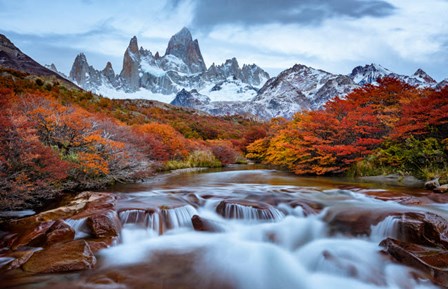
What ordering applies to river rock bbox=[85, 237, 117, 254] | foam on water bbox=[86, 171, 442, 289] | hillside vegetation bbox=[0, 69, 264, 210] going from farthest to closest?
hillside vegetation bbox=[0, 69, 264, 210] → river rock bbox=[85, 237, 117, 254] → foam on water bbox=[86, 171, 442, 289]

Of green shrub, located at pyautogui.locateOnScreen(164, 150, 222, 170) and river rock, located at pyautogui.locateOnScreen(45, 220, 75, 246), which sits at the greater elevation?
green shrub, located at pyautogui.locateOnScreen(164, 150, 222, 170)

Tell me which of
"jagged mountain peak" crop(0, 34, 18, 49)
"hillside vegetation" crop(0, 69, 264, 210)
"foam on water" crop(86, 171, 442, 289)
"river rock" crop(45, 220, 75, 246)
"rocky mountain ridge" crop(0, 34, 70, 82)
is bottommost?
"foam on water" crop(86, 171, 442, 289)

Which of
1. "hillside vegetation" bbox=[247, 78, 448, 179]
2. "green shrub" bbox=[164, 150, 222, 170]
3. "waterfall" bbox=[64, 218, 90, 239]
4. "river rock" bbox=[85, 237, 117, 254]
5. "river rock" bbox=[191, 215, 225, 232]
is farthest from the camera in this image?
"green shrub" bbox=[164, 150, 222, 170]

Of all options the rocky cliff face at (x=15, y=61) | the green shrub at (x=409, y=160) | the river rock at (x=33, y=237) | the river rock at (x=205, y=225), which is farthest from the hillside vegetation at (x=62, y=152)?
the rocky cliff face at (x=15, y=61)

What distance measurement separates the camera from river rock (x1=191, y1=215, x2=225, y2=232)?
7.23 meters

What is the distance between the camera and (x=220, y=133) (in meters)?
43.3

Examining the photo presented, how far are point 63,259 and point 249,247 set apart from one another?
3.80 meters

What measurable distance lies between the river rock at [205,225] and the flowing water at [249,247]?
0.04 metres

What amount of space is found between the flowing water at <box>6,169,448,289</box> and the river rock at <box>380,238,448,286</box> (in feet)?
0.48

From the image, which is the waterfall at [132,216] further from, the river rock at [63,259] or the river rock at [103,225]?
the river rock at [63,259]

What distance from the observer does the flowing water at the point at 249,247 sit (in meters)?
4.94

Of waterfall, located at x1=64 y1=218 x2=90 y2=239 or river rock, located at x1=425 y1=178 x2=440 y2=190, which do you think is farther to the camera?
river rock, located at x1=425 y1=178 x2=440 y2=190

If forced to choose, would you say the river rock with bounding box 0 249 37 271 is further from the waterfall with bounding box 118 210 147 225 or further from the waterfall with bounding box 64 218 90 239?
the waterfall with bounding box 118 210 147 225

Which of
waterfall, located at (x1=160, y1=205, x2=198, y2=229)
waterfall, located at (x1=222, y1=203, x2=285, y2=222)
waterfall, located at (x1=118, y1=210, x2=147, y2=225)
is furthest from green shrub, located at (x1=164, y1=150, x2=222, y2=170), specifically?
waterfall, located at (x1=118, y1=210, x2=147, y2=225)
